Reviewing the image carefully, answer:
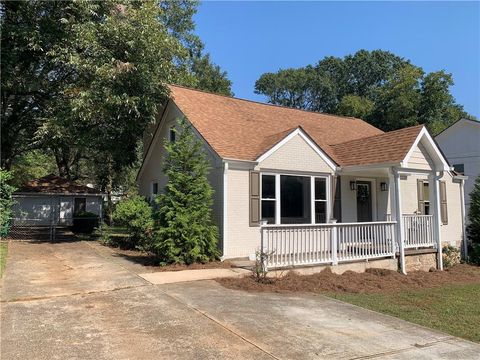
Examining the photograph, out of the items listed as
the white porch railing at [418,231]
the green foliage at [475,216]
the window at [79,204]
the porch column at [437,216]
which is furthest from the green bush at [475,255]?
the window at [79,204]

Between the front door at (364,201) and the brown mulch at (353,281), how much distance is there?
3.20 m

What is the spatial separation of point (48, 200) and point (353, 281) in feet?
74.0

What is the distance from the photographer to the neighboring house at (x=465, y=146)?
1044 inches

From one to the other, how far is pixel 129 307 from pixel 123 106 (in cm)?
999

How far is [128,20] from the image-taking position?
15.6 m

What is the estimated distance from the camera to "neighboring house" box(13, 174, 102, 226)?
23219mm

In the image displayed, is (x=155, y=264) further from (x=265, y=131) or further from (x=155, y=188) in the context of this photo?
(x=155, y=188)

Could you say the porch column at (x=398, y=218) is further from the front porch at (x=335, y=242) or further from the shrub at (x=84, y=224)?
the shrub at (x=84, y=224)

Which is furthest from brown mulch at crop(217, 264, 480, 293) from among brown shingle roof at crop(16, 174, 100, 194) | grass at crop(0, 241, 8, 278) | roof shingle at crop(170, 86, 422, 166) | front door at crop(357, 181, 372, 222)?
brown shingle roof at crop(16, 174, 100, 194)

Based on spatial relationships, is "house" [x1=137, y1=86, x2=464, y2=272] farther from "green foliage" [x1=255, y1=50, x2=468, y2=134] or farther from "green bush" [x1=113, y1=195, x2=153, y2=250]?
"green foliage" [x1=255, y1=50, x2=468, y2=134]

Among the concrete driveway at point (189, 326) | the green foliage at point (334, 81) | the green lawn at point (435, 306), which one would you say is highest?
the green foliage at point (334, 81)

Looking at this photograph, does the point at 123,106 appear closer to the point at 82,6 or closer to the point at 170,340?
the point at 82,6

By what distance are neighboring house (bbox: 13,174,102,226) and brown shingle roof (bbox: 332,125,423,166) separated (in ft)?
45.9

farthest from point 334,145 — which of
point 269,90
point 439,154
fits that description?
point 269,90
